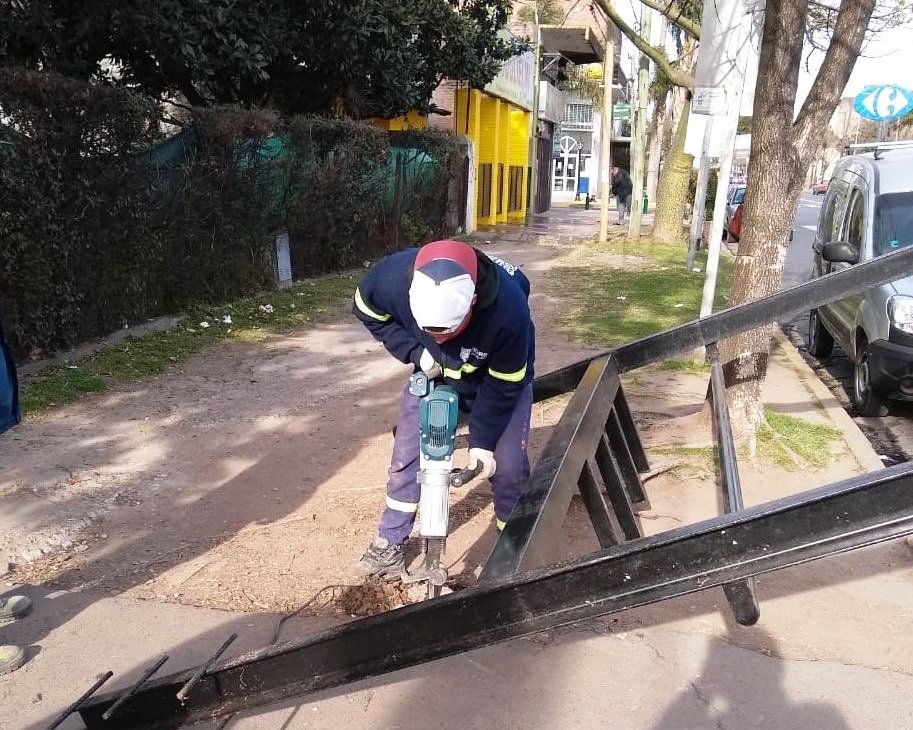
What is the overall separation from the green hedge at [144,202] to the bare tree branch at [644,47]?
12.9ft

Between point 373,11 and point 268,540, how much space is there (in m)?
9.46

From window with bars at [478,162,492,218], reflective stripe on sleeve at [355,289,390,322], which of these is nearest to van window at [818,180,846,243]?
reflective stripe on sleeve at [355,289,390,322]

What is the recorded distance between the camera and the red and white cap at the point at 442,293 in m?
2.60

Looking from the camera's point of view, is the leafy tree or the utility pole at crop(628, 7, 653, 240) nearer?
the leafy tree

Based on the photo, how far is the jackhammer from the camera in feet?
9.20

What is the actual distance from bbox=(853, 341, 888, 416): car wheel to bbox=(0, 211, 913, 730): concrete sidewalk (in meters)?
3.06

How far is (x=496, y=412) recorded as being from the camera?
10.8ft

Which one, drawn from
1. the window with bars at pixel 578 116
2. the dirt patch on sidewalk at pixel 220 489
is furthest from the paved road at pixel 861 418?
the window with bars at pixel 578 116

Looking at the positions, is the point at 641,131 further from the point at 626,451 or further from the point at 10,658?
the point at 10,658

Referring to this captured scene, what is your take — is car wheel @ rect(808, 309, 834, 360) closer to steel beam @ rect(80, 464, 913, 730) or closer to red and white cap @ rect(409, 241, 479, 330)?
red and white cap @ rect(409, 241, 479, 330)

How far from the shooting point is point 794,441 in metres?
5.32

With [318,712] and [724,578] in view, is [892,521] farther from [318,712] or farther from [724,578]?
[318,712]

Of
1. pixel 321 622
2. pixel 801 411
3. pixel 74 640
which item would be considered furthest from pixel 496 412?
pixel 801 411

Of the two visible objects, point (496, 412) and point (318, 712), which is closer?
point (318, 712)
